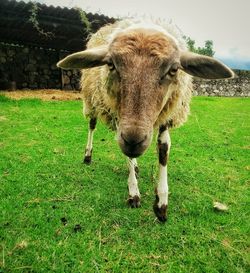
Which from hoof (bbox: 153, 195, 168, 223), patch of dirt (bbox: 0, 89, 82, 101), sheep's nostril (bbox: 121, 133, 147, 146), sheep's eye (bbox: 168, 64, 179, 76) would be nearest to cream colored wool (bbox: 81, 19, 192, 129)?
sheep's eye (bbox: 168, 64, 179, 76)

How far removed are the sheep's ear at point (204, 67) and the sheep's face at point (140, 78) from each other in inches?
4.1

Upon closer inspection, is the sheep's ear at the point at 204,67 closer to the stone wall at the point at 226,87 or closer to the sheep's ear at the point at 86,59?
the sheep's ear at the point at 86,59

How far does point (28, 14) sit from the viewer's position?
11039 mm

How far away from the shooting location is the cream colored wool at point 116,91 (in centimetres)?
348

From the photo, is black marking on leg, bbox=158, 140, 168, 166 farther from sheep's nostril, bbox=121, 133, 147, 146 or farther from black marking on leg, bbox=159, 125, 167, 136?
sheep's nostril, bbox=121, 133, 147, 146

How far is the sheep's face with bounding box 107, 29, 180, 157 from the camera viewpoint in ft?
8.70

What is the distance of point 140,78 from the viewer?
276 cm

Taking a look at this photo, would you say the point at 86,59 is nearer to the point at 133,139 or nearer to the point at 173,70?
the point at 173,70

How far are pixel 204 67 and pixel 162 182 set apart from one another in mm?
1338

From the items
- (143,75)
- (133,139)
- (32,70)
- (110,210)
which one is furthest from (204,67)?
(32,70)

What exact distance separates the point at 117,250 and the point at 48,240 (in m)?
0.61

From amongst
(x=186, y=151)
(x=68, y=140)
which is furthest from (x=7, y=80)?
(x=186, y=151)

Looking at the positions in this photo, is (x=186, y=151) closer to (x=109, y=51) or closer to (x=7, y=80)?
(x=109, y=51)

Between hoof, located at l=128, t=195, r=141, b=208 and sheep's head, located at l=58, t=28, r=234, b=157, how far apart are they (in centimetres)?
125
